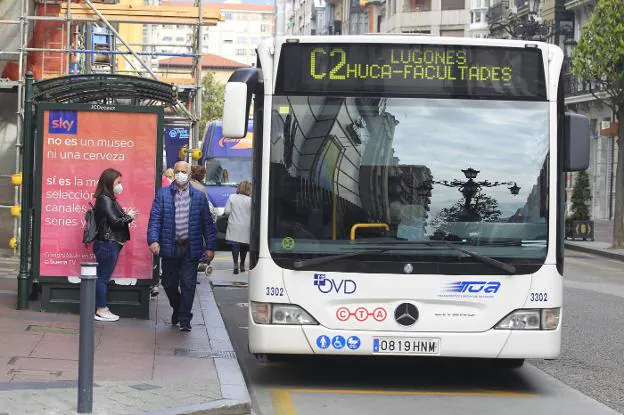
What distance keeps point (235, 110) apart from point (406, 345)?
2178mm

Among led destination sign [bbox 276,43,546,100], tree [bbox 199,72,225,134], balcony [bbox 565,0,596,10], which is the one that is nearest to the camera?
led destination sign [bbox 276,43,546,100]

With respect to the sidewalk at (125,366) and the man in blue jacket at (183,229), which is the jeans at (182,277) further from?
the sidewalk at (125,366)

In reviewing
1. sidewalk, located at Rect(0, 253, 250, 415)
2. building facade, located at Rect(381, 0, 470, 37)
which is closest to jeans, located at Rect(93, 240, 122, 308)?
sidewalk, located at Rect(0, 253, 250, 415)

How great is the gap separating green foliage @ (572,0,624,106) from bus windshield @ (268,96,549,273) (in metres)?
21.5

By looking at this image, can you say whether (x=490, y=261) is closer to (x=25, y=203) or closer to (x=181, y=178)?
(x=181, y=178)

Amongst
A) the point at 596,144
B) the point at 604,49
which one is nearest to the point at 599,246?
the point at 604,49

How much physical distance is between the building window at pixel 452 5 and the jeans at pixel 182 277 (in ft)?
213

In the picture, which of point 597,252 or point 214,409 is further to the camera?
point 597,252

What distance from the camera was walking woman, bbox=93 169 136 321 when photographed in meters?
12.7

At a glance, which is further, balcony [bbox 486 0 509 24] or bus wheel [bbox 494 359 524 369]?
balcony [bbox 486 0 509 24]

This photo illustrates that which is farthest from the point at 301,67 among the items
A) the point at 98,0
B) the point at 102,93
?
the point at 98,0

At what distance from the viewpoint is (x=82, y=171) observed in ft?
44.5

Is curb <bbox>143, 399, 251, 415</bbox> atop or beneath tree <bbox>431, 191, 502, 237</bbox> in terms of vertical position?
beneath

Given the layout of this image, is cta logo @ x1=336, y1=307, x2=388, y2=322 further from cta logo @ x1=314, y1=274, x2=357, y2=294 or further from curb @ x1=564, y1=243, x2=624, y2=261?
curb @ x1=564, y1=243, x2=624, y2=261
